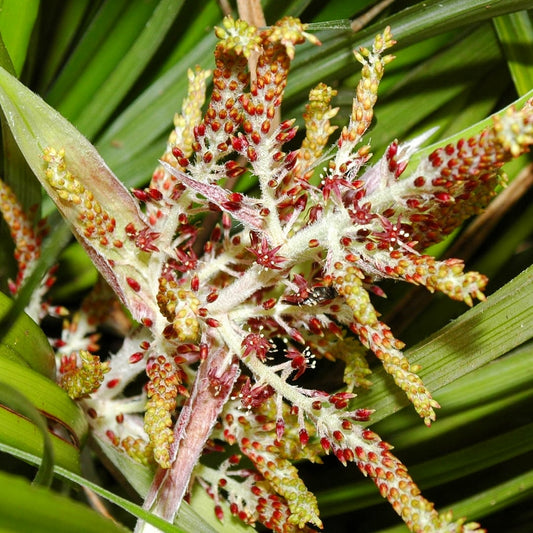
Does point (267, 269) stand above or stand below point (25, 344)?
above

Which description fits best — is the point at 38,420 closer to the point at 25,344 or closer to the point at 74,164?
the point at 25,344

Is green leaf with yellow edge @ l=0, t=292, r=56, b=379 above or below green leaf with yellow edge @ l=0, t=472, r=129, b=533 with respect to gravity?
above

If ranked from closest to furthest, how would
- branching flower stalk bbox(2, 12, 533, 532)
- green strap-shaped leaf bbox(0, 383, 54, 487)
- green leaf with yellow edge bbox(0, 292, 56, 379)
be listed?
green strap-shaped leaf bbox(0, 383, 54, 487) < branching flower stalk bbox(2, 12, 533, 532) < green leaf with yellow edge bbox(0, 292, 56, 379)

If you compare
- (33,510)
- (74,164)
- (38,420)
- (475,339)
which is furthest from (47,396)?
(475,339)

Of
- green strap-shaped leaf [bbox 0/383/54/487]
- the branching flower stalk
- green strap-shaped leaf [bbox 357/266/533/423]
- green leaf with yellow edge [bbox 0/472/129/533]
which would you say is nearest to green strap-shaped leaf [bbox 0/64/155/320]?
the branching flower stalk

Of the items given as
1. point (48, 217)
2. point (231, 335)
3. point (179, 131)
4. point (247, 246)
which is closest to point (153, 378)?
point (231, 335)

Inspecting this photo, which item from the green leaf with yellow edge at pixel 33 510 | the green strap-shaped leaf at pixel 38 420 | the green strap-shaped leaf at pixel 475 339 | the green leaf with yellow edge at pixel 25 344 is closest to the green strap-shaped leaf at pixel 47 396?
the green leaf with yellow edge at pixel 25 344

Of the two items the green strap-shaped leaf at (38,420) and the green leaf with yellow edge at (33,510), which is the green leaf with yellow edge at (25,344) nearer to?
the green strap-shaped leaf at (38,420)

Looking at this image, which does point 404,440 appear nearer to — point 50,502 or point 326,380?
point 326,380

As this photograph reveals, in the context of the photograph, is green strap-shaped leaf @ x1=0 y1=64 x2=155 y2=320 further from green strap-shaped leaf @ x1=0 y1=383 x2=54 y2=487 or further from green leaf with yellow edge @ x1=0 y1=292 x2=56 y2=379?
green strap-shaped leaf @ x1=0 y1=383 x2=54 y2=487
